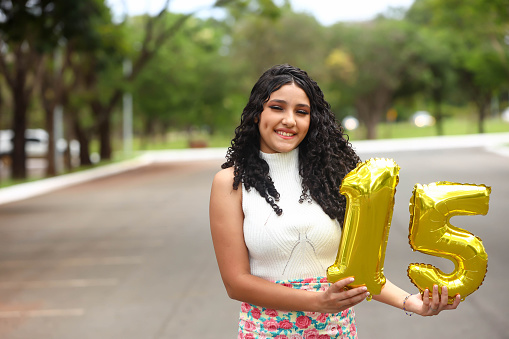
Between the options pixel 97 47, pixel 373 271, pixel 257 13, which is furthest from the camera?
pixel 257 13

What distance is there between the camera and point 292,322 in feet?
7.26

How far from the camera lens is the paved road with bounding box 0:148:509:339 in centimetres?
562

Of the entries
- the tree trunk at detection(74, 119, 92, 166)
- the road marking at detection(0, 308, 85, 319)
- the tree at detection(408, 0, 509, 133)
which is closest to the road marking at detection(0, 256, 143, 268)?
the road marking at detection(0, 308, 85, 319)

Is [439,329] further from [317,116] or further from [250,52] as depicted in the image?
[250,52]

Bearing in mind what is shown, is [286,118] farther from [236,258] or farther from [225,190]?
[236,258]

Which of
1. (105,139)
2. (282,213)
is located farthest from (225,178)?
(105,139)

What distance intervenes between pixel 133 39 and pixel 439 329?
110 feet

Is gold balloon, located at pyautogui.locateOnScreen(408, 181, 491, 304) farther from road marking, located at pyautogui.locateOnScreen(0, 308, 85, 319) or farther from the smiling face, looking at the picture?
road marking, located at pyautogui.locateOnScreen(0, 308, 85, 319)

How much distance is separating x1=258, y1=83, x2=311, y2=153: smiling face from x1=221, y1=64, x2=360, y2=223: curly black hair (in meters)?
0.02

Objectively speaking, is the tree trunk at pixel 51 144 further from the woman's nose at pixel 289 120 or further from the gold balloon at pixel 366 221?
the gold balloon at pixel 366 221

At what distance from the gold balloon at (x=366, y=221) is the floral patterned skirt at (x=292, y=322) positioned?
279 millimetres

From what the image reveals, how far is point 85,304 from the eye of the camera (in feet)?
21.3

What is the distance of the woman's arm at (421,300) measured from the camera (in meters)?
2.03

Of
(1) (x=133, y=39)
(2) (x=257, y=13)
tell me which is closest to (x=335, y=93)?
(1) (x=133, y=39)
